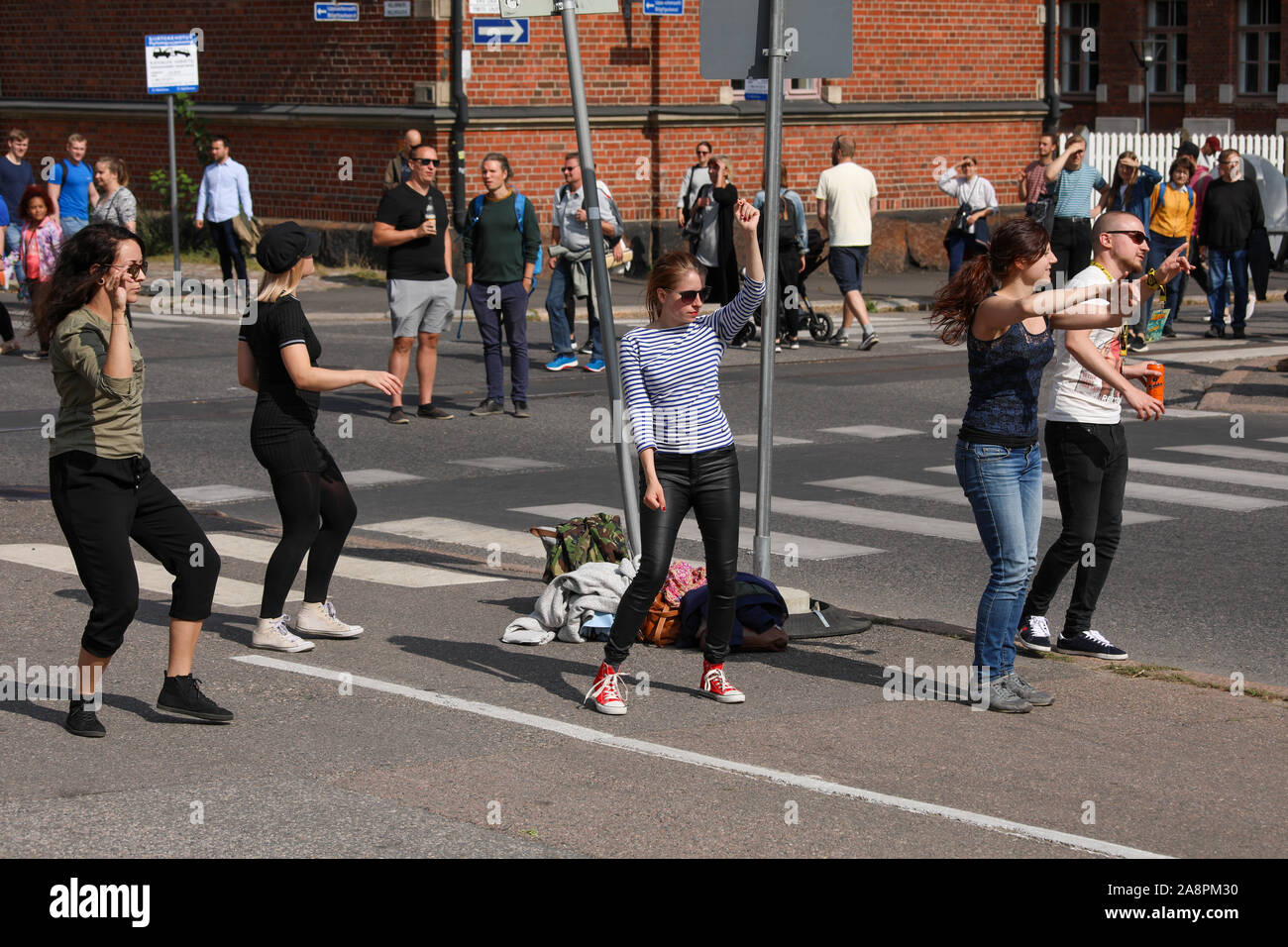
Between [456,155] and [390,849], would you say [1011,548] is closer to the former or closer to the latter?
[390,849]

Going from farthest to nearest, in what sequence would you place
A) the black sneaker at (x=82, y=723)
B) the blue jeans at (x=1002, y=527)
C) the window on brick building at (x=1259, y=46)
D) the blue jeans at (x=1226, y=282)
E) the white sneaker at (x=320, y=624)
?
the window on brick building at (x=1259, y=46), the blue jeans at (x=1226, y=282), the white sneaker at (x=320, y=624), the blue jeans at (x=1002, y=527), the black sneaker at (x=82, y=723)

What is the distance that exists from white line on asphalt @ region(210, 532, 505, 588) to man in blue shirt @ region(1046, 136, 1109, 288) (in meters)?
12.3

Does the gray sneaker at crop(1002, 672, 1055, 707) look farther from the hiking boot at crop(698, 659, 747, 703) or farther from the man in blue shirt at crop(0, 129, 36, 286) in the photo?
the man in blue shirt at crop(0, 129, 36, 286)

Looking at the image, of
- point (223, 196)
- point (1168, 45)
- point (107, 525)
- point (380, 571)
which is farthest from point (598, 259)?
point (1168, 45)

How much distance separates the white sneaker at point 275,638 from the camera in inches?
312

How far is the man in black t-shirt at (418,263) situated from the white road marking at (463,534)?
3.66 meters

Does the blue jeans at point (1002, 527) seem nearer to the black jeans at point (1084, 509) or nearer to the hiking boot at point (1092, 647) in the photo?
the black jeans at point (1084, 509)

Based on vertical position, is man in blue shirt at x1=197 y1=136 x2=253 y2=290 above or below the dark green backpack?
above

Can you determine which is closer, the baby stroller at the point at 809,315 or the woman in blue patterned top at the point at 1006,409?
the woman in blue patterned top at the point at 1006,409

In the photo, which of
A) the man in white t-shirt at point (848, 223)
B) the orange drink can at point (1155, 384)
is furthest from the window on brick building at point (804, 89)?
the orange drink can at point (1155, 384)

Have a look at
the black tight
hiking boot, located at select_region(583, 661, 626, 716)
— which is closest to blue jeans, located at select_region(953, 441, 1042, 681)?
hiking boot, located at select_region(583, 661, 626, 716)

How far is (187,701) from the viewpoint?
6727mm

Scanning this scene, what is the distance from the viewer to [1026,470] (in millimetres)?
7176

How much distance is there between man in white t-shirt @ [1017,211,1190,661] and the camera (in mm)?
7723
